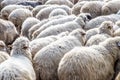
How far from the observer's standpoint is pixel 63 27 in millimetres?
8586

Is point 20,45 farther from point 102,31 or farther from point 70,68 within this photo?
point 102,31

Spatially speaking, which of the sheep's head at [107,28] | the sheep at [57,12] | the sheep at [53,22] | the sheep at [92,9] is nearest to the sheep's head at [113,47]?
the sheep's head at [107,28]

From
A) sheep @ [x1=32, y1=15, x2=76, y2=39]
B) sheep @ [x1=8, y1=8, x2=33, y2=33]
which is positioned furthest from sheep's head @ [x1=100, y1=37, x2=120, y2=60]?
sheep @ [x1=8, y1=8, x2=33, y2=33]

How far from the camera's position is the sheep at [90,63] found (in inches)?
226

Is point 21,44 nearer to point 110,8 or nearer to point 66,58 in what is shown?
point 66,58

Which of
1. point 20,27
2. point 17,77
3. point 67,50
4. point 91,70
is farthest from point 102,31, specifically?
point 20,27

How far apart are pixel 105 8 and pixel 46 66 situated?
4567 mm

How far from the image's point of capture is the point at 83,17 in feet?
30.1

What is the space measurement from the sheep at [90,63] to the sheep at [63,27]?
2.19 meters

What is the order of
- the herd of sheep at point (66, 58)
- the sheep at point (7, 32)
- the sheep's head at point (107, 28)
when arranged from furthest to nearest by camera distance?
the sheep at point (7, 32) → the sheep's head at point (107, 28) → the herd of sheep at point (66, 58)

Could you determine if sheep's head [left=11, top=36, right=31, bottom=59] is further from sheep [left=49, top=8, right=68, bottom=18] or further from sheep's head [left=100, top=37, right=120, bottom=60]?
sheep [left=49, top=8, right=68, bottom=18]

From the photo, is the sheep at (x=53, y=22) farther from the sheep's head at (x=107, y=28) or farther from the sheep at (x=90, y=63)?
the sheep at (x=90, y=63)

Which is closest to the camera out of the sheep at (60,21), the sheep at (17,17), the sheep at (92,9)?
the sheep at (60,21)

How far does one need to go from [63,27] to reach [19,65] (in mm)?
3271
